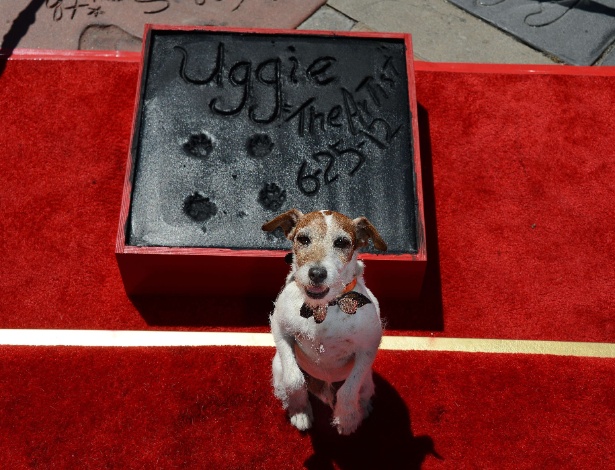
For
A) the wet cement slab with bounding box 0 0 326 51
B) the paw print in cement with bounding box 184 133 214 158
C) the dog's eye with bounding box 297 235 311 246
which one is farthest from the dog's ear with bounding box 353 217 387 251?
the wet cement slab with bounding box 0 0 326 51

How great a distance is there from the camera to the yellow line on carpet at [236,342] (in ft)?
21.0

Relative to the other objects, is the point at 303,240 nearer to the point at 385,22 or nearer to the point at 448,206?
the point at 448,206

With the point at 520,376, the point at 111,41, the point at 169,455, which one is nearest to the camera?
the point at 169,455

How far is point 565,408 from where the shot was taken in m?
6.02

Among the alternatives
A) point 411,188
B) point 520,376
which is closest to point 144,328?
point 411,188

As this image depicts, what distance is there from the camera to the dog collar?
15.3ft

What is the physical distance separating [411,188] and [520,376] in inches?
68.2

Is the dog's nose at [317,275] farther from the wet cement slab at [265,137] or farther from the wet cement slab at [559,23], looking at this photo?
the wet cement slab at [559,23]

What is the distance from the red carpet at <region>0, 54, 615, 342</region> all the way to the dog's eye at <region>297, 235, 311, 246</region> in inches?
83.3

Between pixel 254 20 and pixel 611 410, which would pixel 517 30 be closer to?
pixel 254 20

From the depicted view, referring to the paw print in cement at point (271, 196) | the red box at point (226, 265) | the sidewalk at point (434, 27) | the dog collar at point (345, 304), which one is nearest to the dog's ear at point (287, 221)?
the dog collar at point (345, 304)

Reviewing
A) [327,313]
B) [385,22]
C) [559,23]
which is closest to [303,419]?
[327,313]

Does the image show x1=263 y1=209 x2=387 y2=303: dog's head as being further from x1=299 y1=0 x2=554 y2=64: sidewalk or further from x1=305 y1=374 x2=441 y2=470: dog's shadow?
x1=299 y1=0 x2=554 y2=64: sidewalk

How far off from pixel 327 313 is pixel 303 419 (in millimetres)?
1357
